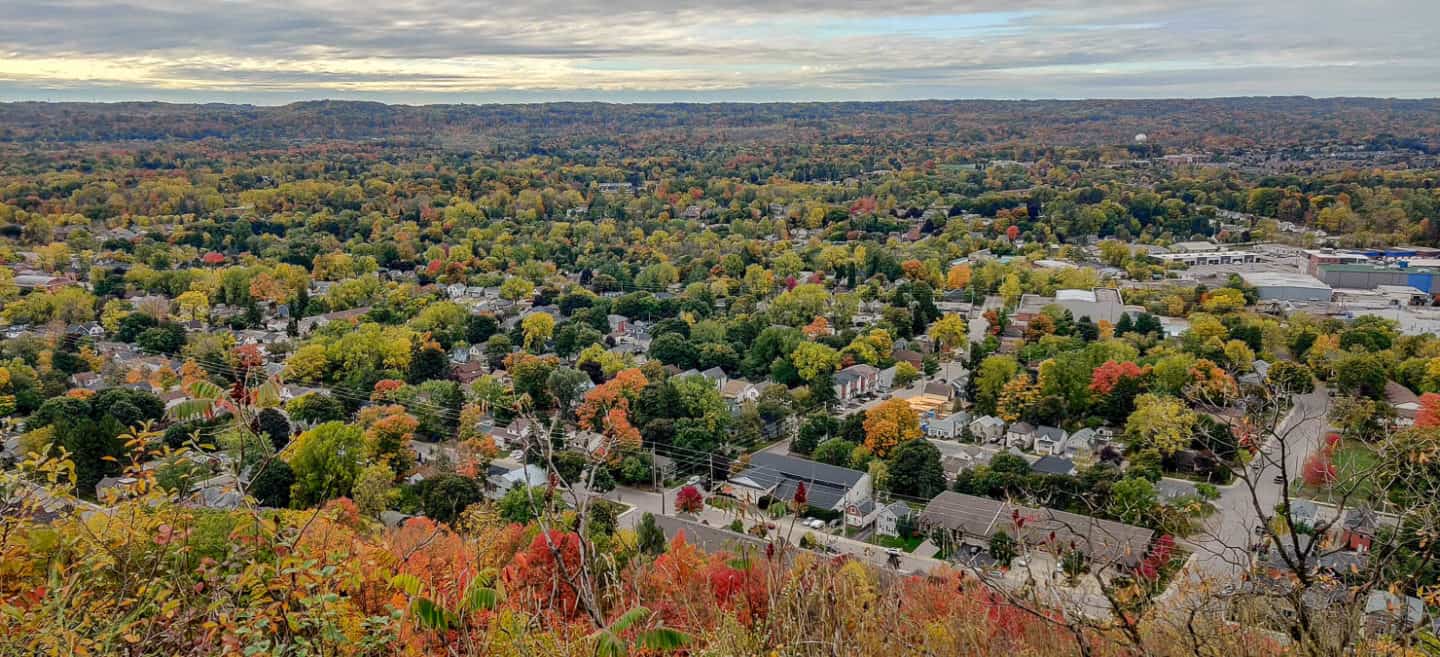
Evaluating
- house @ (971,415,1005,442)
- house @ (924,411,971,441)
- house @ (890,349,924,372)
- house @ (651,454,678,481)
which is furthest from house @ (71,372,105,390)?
house @ (971,415,1005,442)

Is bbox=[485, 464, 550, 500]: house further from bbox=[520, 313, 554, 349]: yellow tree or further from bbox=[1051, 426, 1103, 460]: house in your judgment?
bbox=[1051, 426, 1103, 460]: house

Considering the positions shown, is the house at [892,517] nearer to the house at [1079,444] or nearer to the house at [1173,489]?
the house at [1173,489]

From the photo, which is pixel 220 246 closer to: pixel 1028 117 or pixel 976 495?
pixel 976 495

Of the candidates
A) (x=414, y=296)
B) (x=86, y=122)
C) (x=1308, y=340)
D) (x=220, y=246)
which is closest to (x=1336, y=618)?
(x=1308, y=340)

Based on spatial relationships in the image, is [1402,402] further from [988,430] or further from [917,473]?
[917,473]

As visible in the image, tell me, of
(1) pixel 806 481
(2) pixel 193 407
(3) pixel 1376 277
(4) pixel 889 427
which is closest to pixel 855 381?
(4) pixel 889 427

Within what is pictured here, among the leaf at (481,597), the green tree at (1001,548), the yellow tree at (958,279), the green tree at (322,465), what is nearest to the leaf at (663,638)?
the leaf at (481,597)
